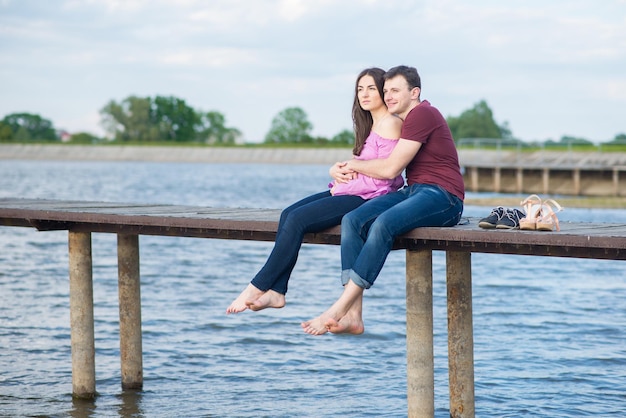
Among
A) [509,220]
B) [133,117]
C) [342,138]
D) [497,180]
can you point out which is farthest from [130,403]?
[133,117]

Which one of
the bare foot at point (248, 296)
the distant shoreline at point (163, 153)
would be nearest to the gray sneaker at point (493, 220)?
the bare foot at point (248, 296)

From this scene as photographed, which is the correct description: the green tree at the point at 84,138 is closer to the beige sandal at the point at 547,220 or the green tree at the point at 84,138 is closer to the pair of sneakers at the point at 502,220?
the pair of sneakers at the point at 502,220

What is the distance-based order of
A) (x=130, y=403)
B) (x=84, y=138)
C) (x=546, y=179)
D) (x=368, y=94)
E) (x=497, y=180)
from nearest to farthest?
(x=368, y=94)
(x=130, y=403)
(x=546, y=179)
(x=497, y=180)
(x=84, y=138)

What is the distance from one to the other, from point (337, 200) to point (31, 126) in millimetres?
183988

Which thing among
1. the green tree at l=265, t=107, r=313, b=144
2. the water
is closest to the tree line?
the green tree at l=265, t=107, r=313, b=144

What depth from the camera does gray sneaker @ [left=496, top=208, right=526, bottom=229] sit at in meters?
7.92

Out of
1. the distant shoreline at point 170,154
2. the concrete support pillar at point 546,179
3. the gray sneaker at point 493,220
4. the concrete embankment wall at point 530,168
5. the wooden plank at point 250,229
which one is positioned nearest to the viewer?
the wooden plank at point 250,229

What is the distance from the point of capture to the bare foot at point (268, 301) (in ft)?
26.8

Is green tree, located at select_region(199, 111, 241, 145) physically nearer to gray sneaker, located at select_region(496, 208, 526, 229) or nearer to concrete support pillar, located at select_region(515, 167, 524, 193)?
concrete support pillar, located at select_region(515, 167, 524, 193)

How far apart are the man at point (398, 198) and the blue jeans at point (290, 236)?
0.28 metres

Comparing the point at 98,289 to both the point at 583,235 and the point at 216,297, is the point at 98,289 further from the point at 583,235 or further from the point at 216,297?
the point at 583,235

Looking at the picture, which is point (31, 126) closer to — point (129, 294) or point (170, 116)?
point (170, 116)

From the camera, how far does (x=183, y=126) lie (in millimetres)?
168000

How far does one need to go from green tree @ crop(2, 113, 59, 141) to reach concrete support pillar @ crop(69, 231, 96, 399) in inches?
6926
